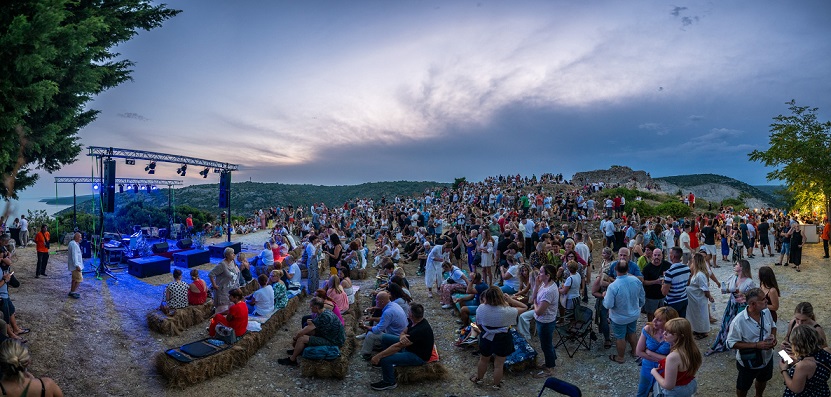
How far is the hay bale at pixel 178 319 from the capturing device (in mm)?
7934

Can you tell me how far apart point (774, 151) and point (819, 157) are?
4.85ft

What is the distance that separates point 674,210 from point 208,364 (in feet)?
82.8

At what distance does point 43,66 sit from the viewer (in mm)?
5047

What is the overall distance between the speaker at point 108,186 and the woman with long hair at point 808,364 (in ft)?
52.8

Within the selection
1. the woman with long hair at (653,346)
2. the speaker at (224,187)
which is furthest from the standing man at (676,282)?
the speaker at (224,187)

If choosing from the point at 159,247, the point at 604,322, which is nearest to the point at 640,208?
the point at 604,322

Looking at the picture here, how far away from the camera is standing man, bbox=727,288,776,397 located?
14.2ft

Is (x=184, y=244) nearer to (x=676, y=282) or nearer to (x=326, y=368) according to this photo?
(x=326, y=368)

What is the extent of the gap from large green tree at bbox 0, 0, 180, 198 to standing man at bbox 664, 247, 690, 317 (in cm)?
856

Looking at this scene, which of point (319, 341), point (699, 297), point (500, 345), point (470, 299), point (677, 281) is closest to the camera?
point (500, 345)

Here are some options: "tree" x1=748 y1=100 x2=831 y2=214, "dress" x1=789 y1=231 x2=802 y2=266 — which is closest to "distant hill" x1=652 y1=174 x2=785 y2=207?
"tree" x1=748 y1=100 x2=831 y2=214

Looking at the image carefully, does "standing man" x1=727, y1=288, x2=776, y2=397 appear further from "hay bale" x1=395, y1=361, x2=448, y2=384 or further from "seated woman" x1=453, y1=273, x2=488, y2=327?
"seated woman" x1=453, y1=273, x2=488, y2=327

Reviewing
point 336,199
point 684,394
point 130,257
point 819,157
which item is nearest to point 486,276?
point 684,394

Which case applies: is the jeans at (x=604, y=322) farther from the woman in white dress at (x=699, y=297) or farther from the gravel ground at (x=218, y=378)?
the woman in white dress at (x=699, y=297)
